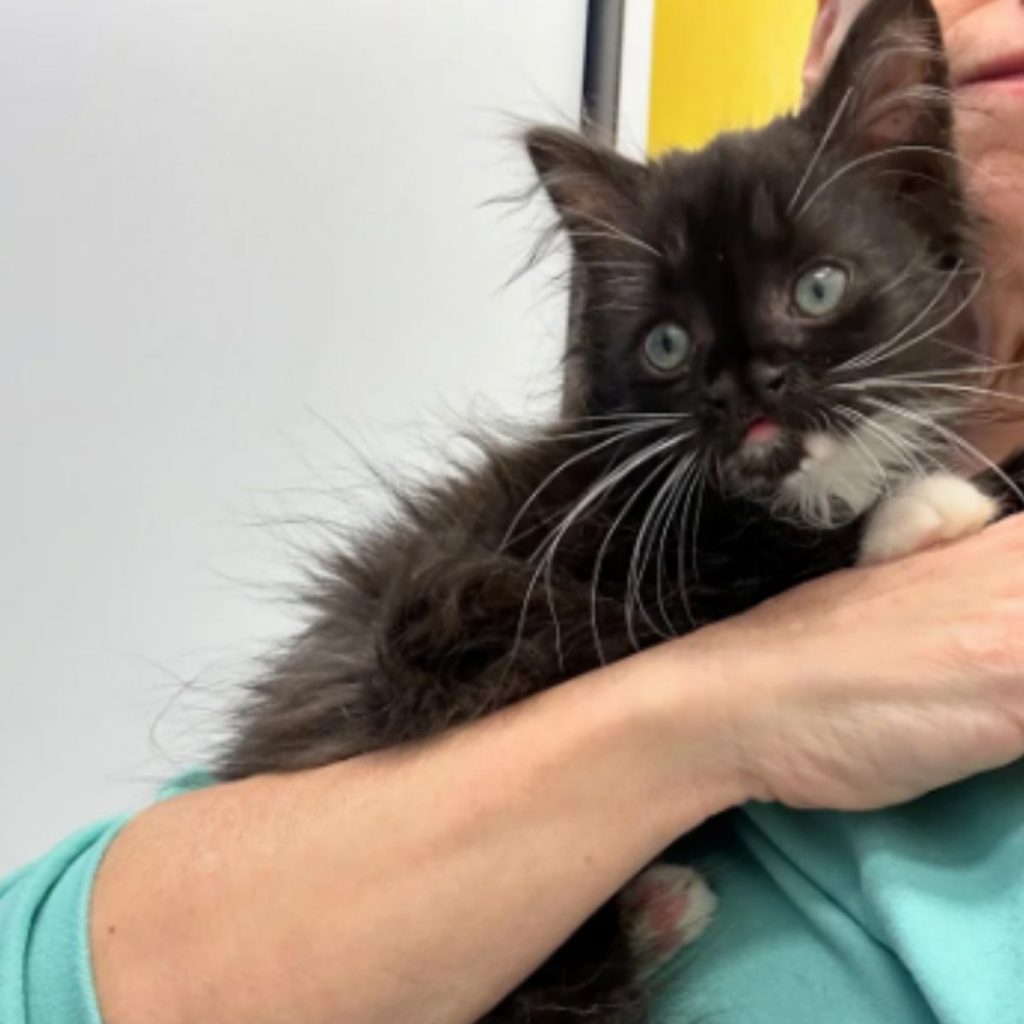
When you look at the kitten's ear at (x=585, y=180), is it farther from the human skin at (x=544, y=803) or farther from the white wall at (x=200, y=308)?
the human skin at (x=544, y=803)

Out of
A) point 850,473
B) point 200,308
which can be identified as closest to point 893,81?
point 850,473

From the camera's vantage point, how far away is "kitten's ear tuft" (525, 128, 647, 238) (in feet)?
3.90

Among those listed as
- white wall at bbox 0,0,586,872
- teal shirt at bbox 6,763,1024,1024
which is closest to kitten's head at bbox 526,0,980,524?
teal shirt at bbox 6,763,1024,1024

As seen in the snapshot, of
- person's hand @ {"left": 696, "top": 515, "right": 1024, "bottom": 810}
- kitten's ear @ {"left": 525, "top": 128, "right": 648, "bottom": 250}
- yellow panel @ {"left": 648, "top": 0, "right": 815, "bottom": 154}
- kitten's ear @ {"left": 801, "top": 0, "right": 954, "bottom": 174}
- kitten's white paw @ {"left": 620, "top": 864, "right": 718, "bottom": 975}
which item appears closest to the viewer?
person's hand @ {"left": 696, "top": 515, "right": 1024, "bottom": 810}

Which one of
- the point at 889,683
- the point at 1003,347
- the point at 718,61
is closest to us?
the point at 889,683

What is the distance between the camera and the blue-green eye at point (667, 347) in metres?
1.05

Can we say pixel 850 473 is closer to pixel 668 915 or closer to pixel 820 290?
pixel 820 290

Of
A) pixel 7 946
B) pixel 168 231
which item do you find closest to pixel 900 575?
pixel 7 946

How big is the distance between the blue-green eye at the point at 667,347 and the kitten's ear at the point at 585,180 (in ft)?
0.52

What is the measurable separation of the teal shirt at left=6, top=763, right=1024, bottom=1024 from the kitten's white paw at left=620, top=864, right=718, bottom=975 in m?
0.01

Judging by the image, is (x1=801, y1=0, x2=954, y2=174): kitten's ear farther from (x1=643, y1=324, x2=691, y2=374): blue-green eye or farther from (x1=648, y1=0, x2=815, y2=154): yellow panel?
(x1=648, y1=0, x2=815, y2=154): yellow panel

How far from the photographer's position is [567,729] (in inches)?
35.9

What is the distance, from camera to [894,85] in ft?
3.51

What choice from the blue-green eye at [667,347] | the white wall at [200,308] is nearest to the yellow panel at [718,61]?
the white wall at [200,308]
